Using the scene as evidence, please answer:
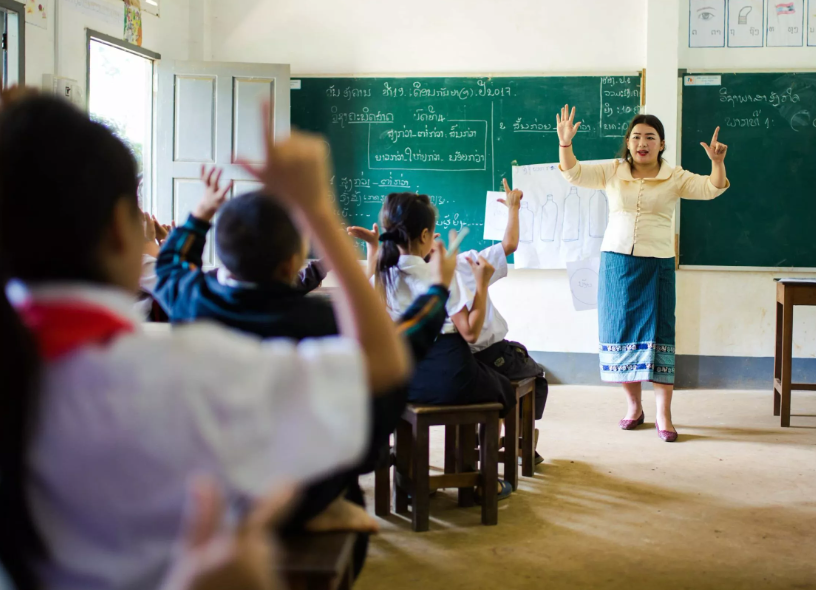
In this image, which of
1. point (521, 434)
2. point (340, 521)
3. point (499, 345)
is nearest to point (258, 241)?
point (340, 521)

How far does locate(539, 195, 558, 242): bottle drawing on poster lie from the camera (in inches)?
198

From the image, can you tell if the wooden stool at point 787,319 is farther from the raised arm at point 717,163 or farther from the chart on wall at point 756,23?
the chart on wall at point 756,23

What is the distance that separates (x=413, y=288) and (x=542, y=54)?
3216mm

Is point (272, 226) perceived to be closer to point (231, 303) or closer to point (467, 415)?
point (231, 303)

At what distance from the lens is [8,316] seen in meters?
0.58

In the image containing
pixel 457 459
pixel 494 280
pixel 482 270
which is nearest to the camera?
pixel 482 270

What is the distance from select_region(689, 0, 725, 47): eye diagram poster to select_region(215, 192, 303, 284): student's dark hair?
14.6 ft

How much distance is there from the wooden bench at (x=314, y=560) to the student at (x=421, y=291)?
1.23 meters

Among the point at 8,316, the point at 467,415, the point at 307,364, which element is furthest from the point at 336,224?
the point at 467,415

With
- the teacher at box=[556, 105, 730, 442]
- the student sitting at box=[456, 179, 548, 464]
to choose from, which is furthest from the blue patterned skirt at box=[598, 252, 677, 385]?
the student sitting at box=[456, 179, 548, 464]

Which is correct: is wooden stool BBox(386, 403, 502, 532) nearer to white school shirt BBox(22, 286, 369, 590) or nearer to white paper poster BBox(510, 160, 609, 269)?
white school shirt BBox(22, 286, 369, 590)

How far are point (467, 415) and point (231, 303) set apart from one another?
1.36 meters

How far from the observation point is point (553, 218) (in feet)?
16.5

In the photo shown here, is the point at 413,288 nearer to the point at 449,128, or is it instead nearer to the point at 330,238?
the point at 330,238
